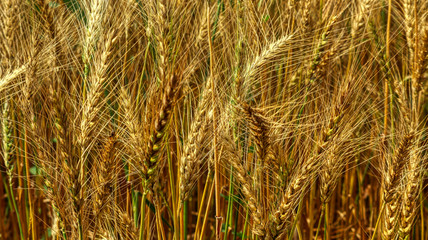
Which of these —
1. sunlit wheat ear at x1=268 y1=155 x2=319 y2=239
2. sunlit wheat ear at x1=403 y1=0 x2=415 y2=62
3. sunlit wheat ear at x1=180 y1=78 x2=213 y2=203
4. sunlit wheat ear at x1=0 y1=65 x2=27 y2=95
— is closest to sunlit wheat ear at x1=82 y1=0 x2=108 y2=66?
sunlit wheat ear at x1=0 y1=65 x2=27 y2=95

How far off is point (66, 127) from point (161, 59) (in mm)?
298

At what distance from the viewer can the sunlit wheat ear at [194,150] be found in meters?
1.22

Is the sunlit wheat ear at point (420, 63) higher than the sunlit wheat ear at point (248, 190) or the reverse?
higher

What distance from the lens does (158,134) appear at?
1.09 metres

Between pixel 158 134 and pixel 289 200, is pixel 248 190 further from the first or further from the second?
pixel 158 134

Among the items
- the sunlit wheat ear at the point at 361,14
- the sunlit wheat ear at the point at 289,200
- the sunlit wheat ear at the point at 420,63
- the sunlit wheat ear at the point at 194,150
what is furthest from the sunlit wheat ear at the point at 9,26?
the sunlit wheat ear at the point at 420,63

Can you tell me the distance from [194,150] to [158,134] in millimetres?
173

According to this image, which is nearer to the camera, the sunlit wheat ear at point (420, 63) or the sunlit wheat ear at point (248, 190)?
the sunlit wheat ear at point (248, 190)

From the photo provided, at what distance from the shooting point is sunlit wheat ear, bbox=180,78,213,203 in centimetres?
122

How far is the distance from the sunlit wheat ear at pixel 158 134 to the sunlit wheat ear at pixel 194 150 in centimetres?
9

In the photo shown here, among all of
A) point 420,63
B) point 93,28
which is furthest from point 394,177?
point 93,28

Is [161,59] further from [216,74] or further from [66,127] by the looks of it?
[66,127]

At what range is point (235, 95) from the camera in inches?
48.8

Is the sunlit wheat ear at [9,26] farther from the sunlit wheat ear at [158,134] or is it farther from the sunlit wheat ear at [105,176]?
the sunlit wheat ear at [158,134]
